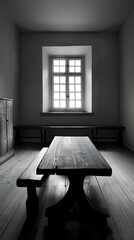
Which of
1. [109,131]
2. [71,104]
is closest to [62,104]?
[71,104]

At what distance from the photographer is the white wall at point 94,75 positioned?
6.29 m

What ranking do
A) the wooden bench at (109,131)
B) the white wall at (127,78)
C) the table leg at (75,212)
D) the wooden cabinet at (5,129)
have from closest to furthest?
1. the table leg at (75,212)
2. the wooden cabinet at (5,129)
3. the white wall at (127,78)
4. the wooden bench at (109,131)

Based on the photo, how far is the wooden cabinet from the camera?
3.94 meters

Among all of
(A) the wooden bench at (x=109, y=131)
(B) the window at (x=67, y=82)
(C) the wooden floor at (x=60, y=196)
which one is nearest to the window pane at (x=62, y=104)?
(B) the window at (x=67, y=82)

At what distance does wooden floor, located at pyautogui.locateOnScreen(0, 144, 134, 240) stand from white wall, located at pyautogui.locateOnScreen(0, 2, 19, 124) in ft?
7.40

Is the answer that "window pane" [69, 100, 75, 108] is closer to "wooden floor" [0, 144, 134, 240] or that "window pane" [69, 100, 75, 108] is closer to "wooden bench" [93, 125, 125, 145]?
"wooden bench" [93, 125, 125, 145]

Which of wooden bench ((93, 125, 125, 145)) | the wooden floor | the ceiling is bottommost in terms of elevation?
the wooden floor

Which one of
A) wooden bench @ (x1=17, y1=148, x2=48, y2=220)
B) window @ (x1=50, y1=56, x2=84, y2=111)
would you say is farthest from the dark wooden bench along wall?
wooden bench @ (x1=17, y1=148, x2=48, y2=220)

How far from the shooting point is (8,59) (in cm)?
528

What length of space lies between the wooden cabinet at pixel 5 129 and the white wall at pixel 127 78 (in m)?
2.92

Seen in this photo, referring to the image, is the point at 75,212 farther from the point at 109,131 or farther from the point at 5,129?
the point at 109,131

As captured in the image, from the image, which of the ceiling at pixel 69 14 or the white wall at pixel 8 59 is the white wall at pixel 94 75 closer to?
the ceiling at pixel 69 14

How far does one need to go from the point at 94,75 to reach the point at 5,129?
3383 mm

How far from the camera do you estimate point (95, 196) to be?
232cm
